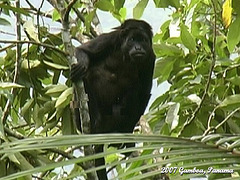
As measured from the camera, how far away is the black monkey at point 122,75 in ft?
10.2

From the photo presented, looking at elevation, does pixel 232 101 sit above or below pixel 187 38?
below

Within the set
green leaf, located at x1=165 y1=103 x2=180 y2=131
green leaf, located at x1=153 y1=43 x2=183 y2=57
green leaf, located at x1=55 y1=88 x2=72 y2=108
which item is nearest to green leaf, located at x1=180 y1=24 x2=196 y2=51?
green leaf, located at x1=153 y1=43 x2=183 y2=57

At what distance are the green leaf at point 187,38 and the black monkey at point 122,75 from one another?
882mm

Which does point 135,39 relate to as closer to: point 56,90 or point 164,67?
point 164,67

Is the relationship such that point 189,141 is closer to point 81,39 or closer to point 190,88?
point 190,88

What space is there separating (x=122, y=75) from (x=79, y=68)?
0.97m

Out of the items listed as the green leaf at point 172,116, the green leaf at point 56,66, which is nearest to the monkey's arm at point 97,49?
the green leaf at point 56,66

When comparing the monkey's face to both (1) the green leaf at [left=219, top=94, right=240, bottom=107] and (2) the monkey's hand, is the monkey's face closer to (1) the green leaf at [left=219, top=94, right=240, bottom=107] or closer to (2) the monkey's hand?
(2) the monkey's hand

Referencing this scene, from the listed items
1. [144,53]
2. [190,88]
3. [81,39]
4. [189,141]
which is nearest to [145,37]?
[144,53]

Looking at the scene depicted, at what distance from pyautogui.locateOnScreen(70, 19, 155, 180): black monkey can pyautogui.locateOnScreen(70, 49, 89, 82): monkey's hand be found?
26 centimetres

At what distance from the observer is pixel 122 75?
3.27 m

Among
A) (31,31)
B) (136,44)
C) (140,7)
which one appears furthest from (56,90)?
(136,44)

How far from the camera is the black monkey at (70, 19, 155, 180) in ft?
10.2

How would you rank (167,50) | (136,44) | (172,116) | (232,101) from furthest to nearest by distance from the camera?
(136,44), (167,50), (172,116), (232,101)
